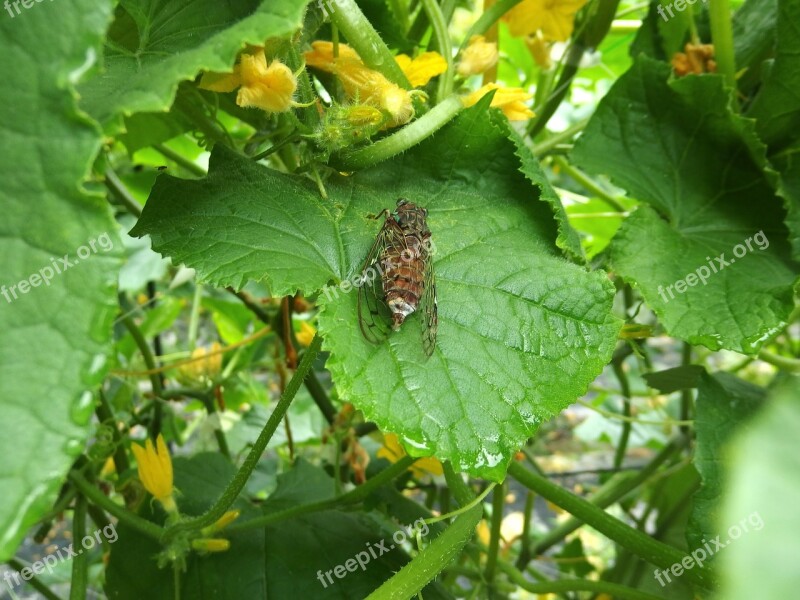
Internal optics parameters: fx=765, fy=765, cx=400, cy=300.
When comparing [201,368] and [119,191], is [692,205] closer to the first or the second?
[119,191]

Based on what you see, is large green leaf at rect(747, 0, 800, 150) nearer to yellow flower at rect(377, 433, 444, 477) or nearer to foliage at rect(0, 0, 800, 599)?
foliage at rect(0, 0, 800, 599)

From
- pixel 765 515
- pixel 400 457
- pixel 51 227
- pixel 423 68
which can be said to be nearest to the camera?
pixel 765 515

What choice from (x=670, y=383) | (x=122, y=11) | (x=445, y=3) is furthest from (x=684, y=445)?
(x=122, y=11)

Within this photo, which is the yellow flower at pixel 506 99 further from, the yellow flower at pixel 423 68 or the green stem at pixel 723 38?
the green stem at pixel 723 38

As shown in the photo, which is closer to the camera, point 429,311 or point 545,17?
point 429,311

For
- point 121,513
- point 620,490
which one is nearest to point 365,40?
point 121,513

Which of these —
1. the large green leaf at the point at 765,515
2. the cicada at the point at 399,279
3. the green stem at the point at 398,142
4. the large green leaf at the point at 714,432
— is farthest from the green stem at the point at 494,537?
the large green leaf at the point at 765,515

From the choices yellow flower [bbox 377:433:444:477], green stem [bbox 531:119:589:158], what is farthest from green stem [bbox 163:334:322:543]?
green stem [bbox 531:119:589:158]
